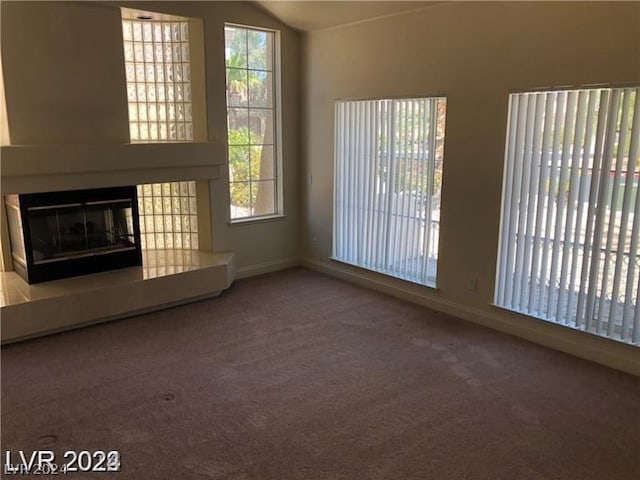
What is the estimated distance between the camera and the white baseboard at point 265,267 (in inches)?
216

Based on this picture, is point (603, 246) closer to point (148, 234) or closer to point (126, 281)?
point (126, 281)

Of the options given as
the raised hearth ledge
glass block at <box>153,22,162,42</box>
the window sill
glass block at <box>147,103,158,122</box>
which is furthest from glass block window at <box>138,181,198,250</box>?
glass block at <box>153,22,162,42</box>

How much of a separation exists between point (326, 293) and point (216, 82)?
7.62 ft

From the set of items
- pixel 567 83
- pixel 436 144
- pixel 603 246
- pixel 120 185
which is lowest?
pixel 603 246

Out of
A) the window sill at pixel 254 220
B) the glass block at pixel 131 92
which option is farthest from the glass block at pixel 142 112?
the window sill at pixel 254 220

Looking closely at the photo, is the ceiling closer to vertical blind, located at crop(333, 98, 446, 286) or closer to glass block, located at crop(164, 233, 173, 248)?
vertical blind, located at crop(333, 98, 446, 286)

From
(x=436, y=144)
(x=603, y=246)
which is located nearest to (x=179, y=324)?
(x=436, y=144)

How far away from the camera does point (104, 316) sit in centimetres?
412

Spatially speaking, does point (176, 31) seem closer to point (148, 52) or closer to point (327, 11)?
point (148, 52)

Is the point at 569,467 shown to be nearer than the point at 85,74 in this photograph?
Yes

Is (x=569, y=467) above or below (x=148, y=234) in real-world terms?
below

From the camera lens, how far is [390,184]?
4.77 meters

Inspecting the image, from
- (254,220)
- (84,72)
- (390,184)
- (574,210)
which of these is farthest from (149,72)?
(574,210)

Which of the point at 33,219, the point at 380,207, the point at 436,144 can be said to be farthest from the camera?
the point at 380,207
